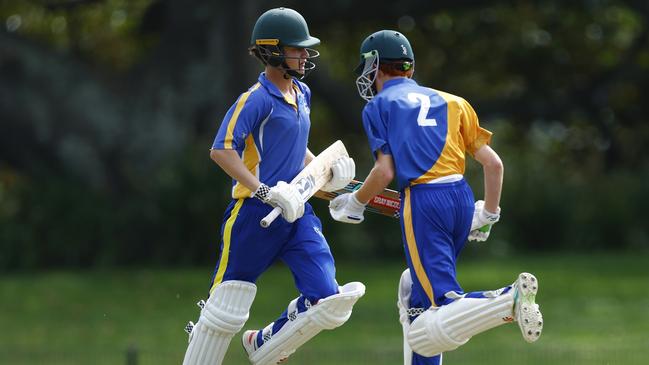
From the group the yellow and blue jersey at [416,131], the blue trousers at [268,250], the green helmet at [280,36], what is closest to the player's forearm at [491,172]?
the yellow and blue jersey at [416,131]

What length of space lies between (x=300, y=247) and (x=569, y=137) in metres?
22.4

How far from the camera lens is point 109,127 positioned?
1994 cm

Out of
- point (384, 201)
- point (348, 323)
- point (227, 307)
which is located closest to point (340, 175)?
point (384, 201)

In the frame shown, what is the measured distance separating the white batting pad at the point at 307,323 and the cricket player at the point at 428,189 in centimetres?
31

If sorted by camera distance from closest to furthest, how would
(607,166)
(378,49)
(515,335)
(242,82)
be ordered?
(378,49)
(515,335)
(242,82)
(607,166)

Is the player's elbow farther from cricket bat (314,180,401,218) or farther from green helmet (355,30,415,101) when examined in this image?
green helmet (355,30,415,101)

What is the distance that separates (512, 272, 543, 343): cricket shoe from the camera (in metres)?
6.21

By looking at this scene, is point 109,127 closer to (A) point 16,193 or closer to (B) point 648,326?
(A) point 16,193

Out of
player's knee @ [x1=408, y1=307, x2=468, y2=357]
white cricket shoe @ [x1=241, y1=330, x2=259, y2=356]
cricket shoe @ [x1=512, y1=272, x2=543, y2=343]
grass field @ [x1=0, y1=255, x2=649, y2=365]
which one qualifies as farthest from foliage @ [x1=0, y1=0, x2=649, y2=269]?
cricket shoe @ [x1=512, y1=272, x2=543, y2=343]

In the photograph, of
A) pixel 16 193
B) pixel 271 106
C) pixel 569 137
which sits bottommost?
pixel 569 137

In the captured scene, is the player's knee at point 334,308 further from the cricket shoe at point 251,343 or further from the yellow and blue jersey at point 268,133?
the yellow and blue jersey at point 268,133

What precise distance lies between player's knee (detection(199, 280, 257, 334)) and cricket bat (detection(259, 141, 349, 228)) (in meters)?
0.40

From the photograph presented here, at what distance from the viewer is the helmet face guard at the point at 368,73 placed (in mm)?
6914

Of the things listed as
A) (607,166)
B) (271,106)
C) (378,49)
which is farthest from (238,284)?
(607,166)
